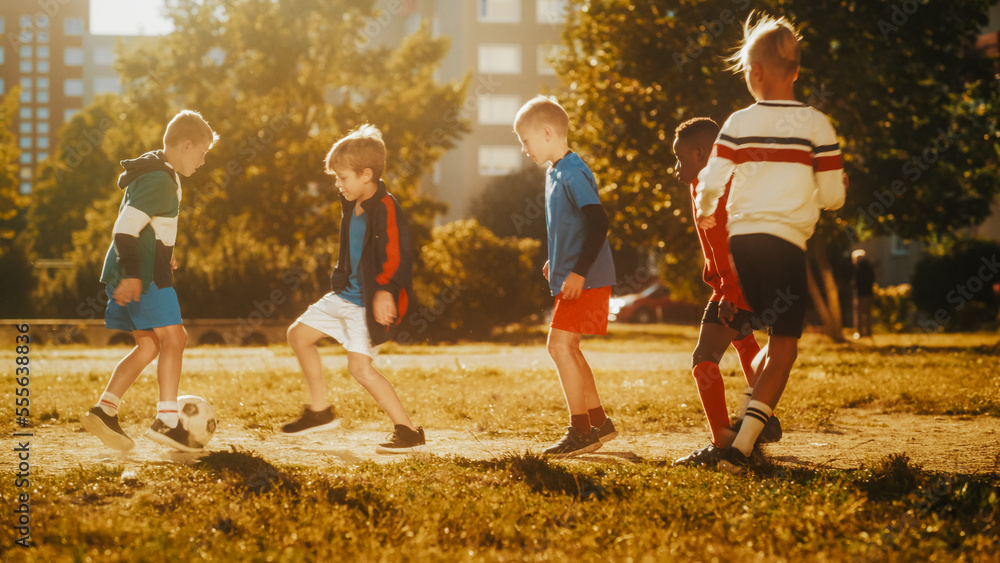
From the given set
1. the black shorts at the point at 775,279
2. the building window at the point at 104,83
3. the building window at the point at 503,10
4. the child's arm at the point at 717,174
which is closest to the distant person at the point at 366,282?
the child's arm at the point at 717,174

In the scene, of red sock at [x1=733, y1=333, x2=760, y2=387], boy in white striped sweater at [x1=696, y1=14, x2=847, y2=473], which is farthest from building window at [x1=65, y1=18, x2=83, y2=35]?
boy in white striped sweater at [x1=696, y1=14, x2=847, y2=473]

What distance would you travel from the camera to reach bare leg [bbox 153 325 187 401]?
15.3 ft

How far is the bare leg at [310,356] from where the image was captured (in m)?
4.83

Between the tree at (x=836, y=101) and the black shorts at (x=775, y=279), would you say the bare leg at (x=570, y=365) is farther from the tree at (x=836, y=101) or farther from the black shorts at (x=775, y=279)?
the tree at (x=836, y=101)

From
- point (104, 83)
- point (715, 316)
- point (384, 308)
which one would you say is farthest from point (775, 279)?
point (104, 83)

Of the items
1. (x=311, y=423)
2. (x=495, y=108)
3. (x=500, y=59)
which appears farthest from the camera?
(x=495, y=108)

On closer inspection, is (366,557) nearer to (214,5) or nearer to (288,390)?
(288,390)

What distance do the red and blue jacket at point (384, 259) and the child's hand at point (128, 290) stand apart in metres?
0.98

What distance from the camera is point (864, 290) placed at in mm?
18688

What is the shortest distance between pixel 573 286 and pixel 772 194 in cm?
107

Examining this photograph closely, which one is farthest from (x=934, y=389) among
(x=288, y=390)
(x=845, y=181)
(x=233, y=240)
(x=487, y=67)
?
(x=487, y=67)

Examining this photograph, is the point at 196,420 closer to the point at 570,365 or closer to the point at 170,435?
the point at 170,435

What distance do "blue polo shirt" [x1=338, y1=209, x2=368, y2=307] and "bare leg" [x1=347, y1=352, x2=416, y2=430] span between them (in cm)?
31

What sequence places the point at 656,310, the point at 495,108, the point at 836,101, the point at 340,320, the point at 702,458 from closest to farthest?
the point at 702,458, the point at 340,320, the point at 836,101, the point at 656,310, the point at 495,108
